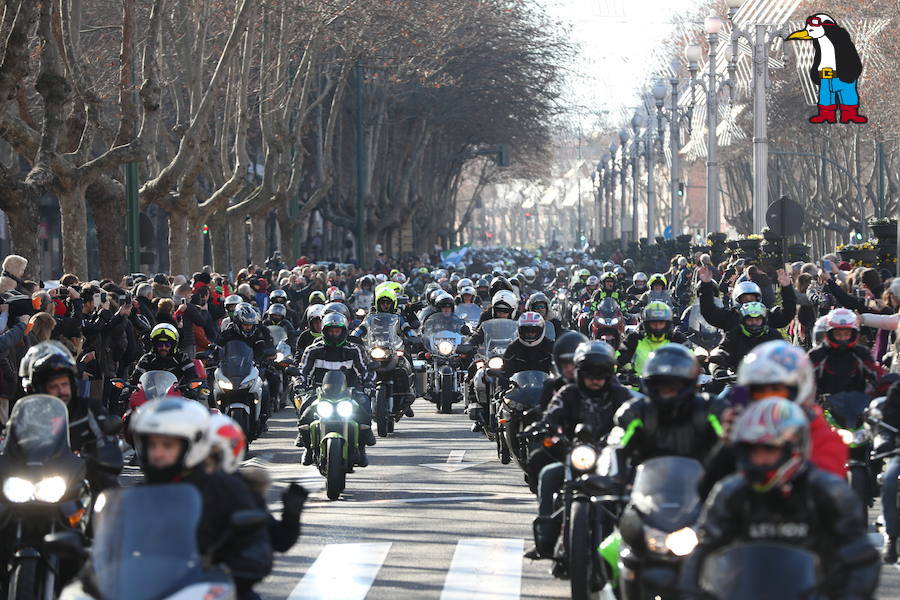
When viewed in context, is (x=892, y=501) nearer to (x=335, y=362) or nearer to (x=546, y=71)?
(x=335, y=362)

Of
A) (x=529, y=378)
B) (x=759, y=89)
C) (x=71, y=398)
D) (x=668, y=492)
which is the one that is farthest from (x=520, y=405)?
(x=759, y=89)

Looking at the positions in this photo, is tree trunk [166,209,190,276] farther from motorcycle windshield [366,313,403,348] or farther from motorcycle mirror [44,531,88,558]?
motorcycle mirror [44,531,88,558]

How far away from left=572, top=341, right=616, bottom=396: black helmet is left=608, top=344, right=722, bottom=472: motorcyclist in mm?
1653

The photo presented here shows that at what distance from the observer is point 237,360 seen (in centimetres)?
1850

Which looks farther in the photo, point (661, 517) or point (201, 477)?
point (661, 517)

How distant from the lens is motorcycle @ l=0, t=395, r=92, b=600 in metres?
9.03

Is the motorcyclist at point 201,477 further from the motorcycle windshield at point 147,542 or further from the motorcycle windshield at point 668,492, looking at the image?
the motorcycle windshield at point 668,492

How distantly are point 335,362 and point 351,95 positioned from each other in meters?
46.7

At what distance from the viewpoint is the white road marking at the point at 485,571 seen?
10.8 m

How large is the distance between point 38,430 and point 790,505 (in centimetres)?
429

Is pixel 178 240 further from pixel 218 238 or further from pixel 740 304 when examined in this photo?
pixel 740 304

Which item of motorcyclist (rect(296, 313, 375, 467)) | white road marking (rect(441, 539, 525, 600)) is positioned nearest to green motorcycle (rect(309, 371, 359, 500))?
motorcyclist (rect(296, 313, 375, 467))

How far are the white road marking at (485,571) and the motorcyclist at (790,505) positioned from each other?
410 centimetres

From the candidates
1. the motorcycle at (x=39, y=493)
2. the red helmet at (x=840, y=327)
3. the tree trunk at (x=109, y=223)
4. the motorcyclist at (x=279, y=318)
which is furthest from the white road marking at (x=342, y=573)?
the tree trunk at (x=109, y=223)
